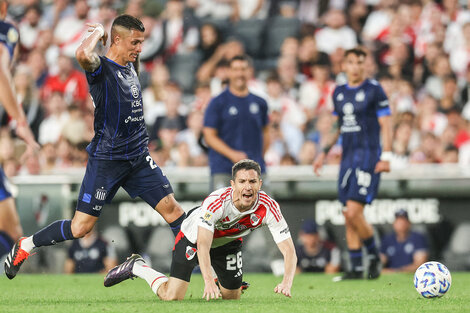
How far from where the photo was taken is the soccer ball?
299 inches

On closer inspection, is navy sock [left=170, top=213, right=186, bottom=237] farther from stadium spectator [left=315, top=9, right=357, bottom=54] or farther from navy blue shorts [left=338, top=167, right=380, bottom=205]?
stadium spectator [left=315, top=9, right=357, bottom=54]

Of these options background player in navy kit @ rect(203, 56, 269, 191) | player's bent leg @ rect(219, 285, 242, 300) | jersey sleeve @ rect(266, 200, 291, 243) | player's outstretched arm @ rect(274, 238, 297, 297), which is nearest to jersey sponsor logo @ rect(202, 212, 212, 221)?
jersey sleeve @ rect(266, 200, 291, 243)

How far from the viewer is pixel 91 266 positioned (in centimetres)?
1259

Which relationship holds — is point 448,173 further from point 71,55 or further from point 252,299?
point 71,55

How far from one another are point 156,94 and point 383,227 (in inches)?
→ 237

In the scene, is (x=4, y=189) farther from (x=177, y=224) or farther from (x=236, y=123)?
(x=236, y=123)

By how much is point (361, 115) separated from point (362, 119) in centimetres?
6

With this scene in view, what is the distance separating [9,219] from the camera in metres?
9.47

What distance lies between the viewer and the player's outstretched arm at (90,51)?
739 cm

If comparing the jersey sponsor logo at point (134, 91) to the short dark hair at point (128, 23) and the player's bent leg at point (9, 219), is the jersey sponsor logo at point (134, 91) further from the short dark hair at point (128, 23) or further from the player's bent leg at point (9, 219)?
the player's bent leg at point (9, 219)

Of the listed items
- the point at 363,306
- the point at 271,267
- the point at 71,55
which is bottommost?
the point at 271,267

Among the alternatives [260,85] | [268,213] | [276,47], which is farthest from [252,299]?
[276,47]

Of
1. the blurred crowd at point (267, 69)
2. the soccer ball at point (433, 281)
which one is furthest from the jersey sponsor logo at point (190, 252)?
the blurred crowd at point (267, 69)

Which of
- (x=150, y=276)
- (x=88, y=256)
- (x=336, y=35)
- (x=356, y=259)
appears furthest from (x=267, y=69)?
(x=150, y=276)
